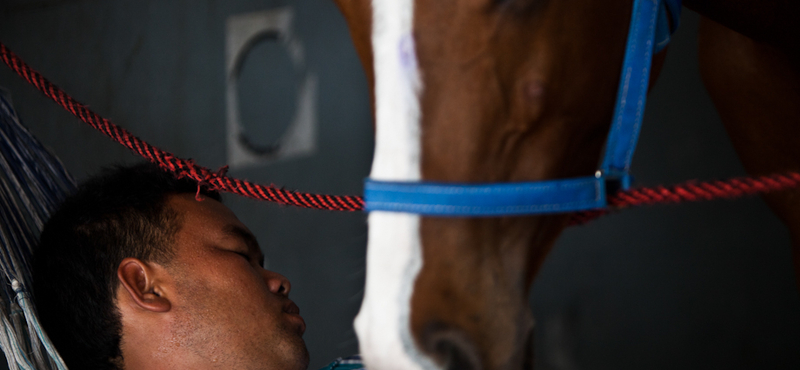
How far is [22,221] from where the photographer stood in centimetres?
116

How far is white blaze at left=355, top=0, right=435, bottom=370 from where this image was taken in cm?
55

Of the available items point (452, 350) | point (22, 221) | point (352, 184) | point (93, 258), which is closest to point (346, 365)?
point (93, 258)

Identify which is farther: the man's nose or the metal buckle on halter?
the man's nose

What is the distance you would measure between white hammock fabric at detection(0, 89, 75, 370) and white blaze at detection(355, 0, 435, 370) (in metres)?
0.71

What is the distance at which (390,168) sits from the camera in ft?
1.84

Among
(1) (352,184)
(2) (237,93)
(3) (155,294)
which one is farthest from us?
(2) (237,93)

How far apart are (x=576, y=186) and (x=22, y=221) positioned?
3.51 feet

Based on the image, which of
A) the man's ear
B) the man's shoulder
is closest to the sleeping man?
the man's ear

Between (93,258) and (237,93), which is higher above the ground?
(237,93)

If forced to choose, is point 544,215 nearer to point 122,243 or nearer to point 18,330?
point 122,243

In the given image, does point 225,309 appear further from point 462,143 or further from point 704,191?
point 704,191

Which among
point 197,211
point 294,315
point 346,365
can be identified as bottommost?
point 346,365

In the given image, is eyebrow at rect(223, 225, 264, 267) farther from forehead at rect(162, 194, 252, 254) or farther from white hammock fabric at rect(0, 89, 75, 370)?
white hammock fabric at rect(0, 89, 75, 370)

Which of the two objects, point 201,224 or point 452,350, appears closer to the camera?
point 452,350
